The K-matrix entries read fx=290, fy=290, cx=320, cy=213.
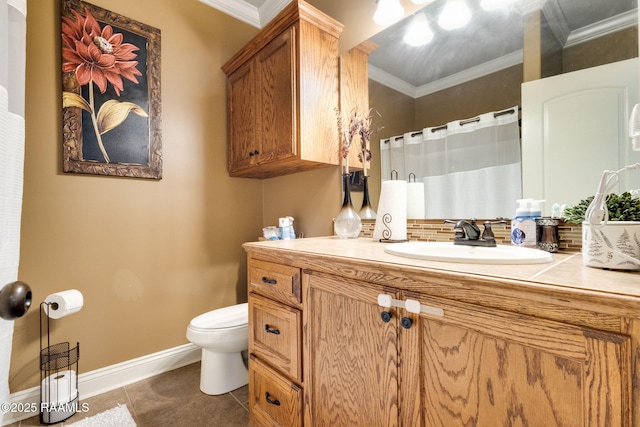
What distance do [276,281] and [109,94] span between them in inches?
61.8

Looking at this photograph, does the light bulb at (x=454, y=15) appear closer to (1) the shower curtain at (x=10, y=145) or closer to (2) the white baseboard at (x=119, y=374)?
(1) the shower curtain at (x=10, y=145)

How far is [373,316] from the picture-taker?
2.76 ft

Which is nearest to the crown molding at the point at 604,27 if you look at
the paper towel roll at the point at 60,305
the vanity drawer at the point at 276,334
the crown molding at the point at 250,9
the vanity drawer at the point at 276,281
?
the vanity drawer at the point at 276,281

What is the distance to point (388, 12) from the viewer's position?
4.89ft

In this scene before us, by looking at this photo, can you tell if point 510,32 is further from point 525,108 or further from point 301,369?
point 301,369

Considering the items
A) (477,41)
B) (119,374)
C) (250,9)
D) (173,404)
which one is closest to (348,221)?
(477,41)

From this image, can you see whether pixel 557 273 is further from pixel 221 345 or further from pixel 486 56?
pixel 221 345

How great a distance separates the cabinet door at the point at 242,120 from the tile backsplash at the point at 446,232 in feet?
2.99

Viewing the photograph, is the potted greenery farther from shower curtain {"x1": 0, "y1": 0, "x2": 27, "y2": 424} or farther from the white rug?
the white rug

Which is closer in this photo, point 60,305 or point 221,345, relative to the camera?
point 60,305

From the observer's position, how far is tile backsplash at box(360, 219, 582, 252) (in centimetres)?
97

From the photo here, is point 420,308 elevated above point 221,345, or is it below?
above

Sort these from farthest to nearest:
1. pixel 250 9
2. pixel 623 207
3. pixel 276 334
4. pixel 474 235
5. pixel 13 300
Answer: pixel 250 9 < pixel 276 334 < pixel 474 235 < pixel 623 207 < pixel 13 300

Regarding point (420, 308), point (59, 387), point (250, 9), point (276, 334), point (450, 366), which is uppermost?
point (250, 9)
